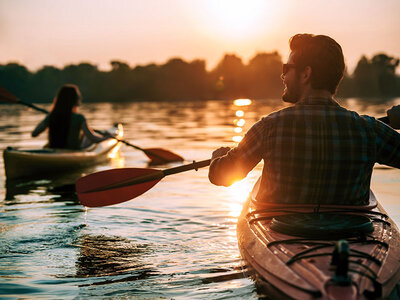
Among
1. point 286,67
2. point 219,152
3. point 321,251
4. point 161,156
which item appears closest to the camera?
point 321,251

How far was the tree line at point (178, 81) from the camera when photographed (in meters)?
87.1

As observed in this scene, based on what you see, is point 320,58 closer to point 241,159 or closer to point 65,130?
point 241,159

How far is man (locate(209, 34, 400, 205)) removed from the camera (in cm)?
299

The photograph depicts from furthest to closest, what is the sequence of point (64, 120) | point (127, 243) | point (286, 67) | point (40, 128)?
point (64, 120) < point (40, 128) < point (127, 243) < point (286, 67)

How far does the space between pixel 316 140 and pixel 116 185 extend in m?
2.49

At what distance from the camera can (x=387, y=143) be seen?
10.1 feet

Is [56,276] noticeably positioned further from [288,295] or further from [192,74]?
[192,74]

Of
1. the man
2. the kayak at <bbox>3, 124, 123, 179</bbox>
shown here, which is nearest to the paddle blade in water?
the kayak at <bbox>3, 124, 123, 179</bbox>

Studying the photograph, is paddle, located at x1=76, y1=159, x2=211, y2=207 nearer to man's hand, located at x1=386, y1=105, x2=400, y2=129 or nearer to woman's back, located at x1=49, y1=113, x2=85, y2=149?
man's hand, located at x1=386, y1=105, x2=400, y2=129

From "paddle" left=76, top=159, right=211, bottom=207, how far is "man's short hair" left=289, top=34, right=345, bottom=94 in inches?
85.6

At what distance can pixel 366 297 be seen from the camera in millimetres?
2285

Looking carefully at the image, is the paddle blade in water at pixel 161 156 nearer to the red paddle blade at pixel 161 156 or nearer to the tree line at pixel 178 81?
the red paddle blade at pixel 161 156

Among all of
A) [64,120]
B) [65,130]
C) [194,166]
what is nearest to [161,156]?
[65,130]

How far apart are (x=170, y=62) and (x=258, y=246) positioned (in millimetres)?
91847
